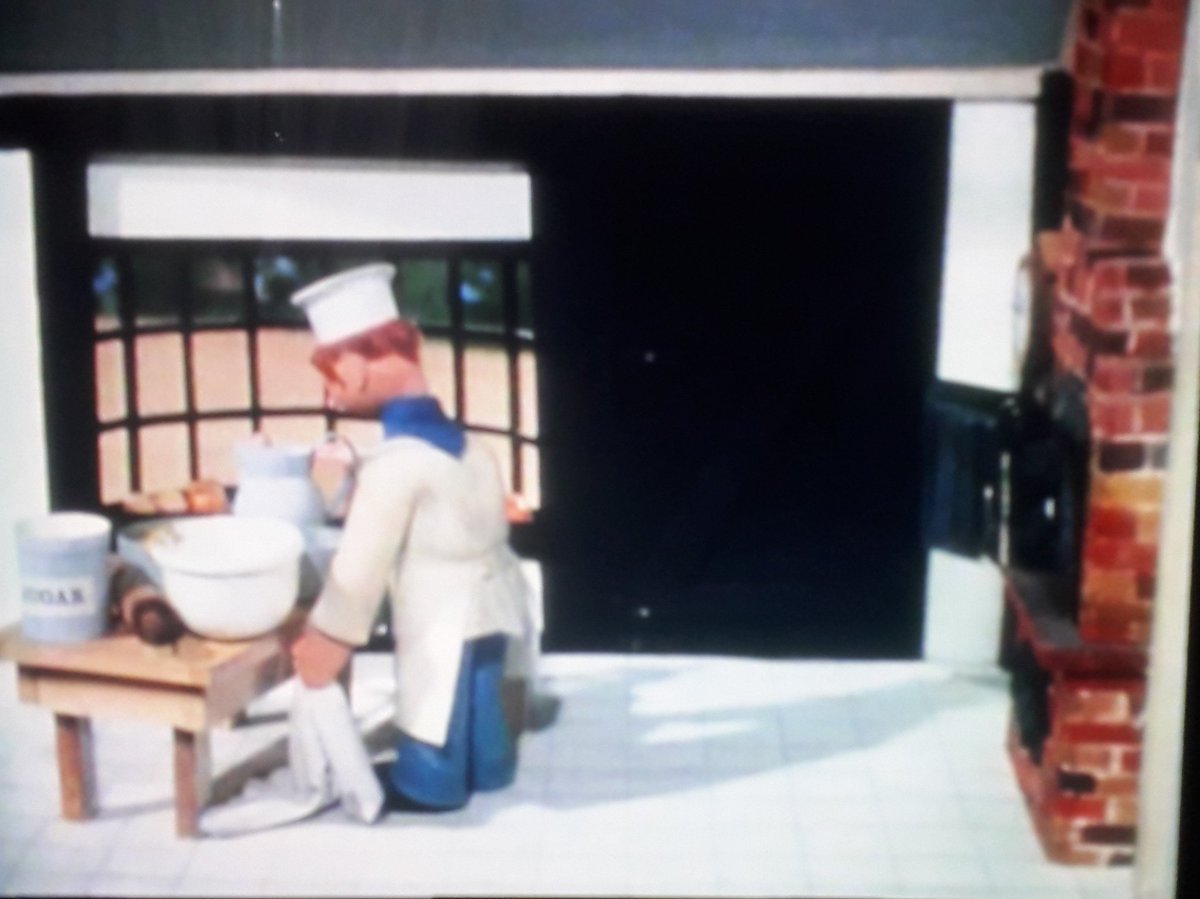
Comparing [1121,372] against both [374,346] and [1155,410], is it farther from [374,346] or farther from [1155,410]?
[374,346]

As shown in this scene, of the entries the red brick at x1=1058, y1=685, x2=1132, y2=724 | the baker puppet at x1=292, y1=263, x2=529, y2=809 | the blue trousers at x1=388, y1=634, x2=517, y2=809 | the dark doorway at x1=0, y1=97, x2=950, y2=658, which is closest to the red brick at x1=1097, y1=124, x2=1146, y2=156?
the dark doorway at x1=0, y1=97, x2=950, y2=658

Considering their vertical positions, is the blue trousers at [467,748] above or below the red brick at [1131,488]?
below

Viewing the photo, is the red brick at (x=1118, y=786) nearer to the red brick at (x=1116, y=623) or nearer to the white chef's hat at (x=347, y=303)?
the red brick at (x=1116, y=623)

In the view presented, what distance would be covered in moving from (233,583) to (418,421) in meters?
0.36

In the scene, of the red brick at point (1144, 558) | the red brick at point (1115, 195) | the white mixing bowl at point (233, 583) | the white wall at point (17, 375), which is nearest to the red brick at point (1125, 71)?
the red brick at point (1115, 195)

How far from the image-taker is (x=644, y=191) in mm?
2574

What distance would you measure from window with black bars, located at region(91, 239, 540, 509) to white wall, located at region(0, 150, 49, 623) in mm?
101

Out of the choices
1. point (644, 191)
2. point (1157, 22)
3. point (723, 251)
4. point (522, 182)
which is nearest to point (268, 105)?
point (522, 182)

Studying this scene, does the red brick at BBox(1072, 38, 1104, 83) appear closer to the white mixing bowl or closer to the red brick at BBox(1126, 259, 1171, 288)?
the red brick at BBox(1126, 259, 1171, 288)

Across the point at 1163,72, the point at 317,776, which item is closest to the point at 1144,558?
the point at 1163,72

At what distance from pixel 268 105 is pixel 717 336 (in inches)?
33.9

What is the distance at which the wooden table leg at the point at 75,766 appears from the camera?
7.49 feet

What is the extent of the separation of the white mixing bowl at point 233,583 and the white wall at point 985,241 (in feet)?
3.85

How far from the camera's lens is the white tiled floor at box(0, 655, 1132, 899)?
2.20 m
